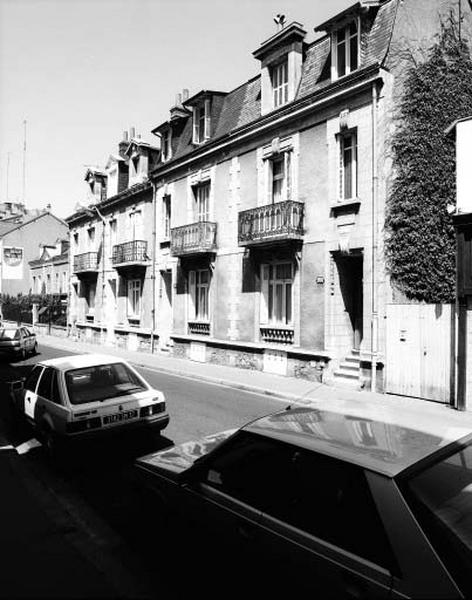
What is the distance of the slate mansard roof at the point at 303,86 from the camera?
14192 millimetres

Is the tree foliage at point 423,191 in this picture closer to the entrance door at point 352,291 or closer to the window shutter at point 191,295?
the entrance door at point 352,291

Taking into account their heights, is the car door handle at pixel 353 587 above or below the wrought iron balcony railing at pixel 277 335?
below

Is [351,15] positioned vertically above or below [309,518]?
above

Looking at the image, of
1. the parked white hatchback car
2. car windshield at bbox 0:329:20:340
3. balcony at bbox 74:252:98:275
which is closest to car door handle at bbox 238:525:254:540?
the parked white hatchback car

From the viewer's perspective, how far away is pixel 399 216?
525 inches

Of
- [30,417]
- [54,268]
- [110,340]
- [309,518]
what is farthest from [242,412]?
[54,268]

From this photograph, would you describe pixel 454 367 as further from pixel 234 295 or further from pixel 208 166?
pixel 208 166

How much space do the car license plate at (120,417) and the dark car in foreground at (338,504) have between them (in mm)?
3025

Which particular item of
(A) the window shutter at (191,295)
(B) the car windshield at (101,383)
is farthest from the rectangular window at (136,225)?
(B) the car windshield at (101,383)

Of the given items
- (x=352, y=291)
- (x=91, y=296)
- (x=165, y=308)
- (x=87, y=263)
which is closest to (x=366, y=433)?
(x=352, y=291)

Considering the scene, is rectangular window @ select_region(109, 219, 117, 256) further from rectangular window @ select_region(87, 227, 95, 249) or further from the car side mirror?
the car side mirror

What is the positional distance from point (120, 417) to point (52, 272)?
38.5 m

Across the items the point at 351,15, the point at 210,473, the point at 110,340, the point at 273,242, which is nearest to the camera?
the point at 210,473

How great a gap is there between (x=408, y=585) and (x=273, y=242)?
1426 cm
